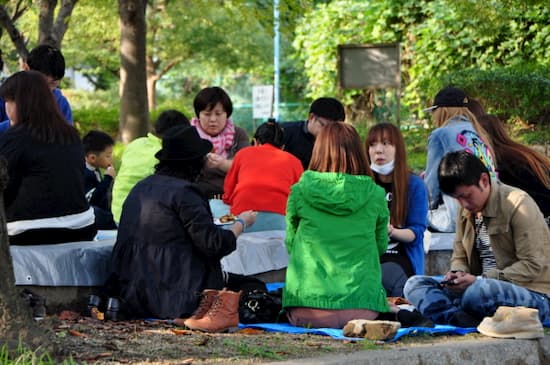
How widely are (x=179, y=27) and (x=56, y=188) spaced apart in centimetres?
2982

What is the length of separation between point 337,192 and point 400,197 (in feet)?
5.41

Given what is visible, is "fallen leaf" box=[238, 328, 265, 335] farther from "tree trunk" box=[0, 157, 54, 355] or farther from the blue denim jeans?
"tree trunk" box=[0, 157, 54, 355]

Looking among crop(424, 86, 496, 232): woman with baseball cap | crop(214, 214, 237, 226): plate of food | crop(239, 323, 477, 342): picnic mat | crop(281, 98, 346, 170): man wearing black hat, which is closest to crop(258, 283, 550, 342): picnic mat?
crop(239, 323, 477, 342): picnic mat

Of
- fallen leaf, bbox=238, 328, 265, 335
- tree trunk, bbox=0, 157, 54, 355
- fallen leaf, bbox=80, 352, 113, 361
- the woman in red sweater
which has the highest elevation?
the woman in red sweater

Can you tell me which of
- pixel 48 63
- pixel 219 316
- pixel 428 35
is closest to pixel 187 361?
pixel 219 316

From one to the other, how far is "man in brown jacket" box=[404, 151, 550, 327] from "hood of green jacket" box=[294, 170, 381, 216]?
0.47 metres

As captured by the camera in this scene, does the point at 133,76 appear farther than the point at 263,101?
No

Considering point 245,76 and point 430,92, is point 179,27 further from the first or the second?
point 430,92

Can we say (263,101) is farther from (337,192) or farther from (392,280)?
(337,192)

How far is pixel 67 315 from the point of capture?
6680 millimetres

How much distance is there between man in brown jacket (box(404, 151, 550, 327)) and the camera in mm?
6270

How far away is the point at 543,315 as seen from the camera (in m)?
6.42

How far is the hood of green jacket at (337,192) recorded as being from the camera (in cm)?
632

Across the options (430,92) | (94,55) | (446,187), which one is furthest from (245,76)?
(446,187)
